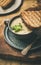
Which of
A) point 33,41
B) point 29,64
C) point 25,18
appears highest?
point 25,18

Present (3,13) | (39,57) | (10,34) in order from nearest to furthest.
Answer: (39,57)
(10,34)
(3,13)

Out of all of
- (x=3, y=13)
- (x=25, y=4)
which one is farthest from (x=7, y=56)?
(x=25, y=4)

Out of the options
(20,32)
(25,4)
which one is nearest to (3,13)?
(25,4)

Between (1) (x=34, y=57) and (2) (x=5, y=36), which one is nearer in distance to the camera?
(1) (x=34, y=57)

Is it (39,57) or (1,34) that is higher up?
(1,34)

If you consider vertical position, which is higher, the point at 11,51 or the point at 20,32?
the point at 20,32

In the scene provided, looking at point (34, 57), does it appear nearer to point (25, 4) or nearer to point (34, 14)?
point (34, 14)

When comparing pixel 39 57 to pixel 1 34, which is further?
pixel 1 34

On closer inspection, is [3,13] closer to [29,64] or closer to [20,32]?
[20,32]

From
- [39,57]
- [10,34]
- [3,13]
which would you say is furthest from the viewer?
[3,13]
